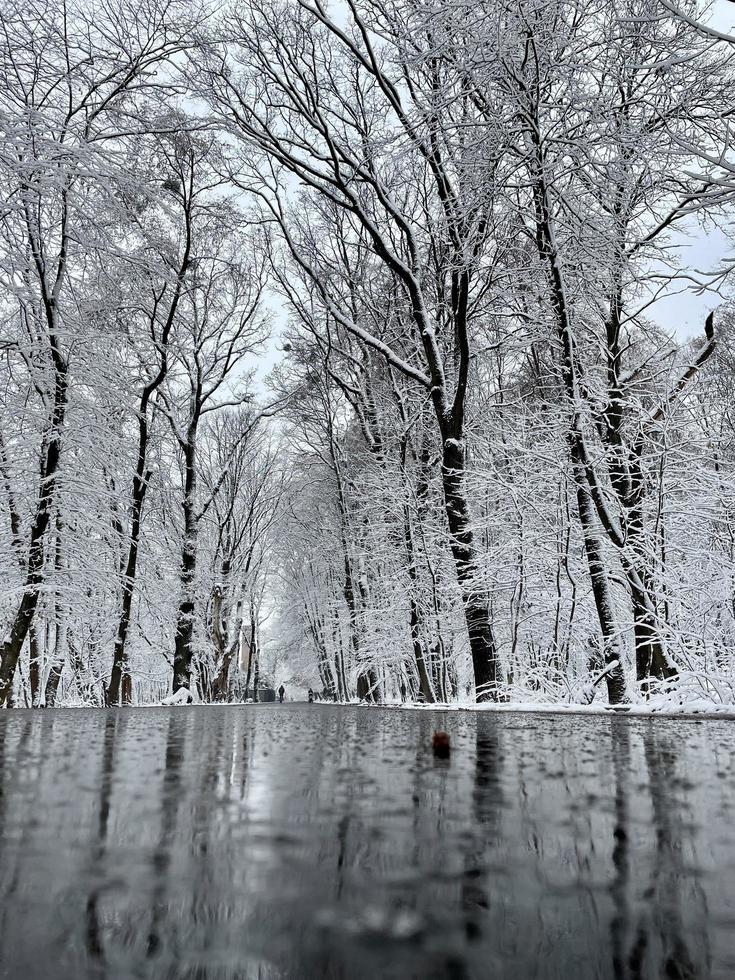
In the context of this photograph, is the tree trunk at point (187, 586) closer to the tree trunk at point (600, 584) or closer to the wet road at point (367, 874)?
the tree trunk at point (600, 584)

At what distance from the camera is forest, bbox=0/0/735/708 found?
7.39 meters

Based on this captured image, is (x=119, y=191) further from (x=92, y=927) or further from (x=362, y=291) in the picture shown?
(x=92, y=927)

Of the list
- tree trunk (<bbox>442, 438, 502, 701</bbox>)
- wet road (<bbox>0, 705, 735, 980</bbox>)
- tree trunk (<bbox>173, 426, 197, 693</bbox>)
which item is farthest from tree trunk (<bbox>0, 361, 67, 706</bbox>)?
wet road (<bbox>0, 705, 735, 980</bbox>)

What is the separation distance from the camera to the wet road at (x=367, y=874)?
17.2 inches

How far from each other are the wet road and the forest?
479 centimetres

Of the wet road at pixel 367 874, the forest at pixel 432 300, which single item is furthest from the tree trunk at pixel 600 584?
the wet road at pixel 367 874

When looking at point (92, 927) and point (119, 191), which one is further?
point (119, 191)

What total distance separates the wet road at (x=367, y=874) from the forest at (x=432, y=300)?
15.7 ft

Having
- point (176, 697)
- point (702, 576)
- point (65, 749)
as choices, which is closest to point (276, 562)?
point (176, 697)

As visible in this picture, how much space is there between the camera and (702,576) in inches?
325

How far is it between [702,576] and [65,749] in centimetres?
808

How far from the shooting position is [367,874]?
626 millimetres

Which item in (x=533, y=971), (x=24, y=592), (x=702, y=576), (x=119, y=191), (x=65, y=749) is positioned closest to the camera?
(x=533, y=971)

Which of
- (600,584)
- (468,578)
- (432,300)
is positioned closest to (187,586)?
(432,300)
